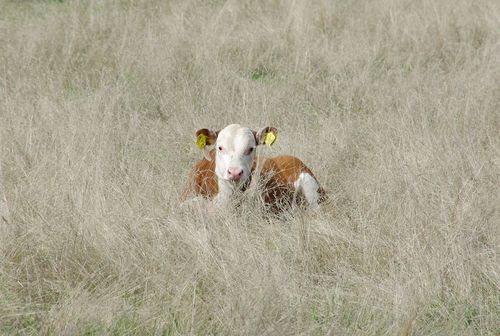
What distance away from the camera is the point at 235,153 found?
4.05m

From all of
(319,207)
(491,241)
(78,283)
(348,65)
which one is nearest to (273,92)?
(348,65)

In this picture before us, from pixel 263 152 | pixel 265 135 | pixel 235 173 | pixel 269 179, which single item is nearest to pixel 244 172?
pixel 235 173

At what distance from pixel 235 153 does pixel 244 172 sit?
0.10 m

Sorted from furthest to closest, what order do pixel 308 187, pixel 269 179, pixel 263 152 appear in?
1. pixel 263 152
2. pixel 308 187
3. pixel 269 179

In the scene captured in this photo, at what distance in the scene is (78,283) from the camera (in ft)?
10.8

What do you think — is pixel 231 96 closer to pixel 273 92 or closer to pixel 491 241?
pixel 273 92

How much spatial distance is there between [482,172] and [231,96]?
2163mm

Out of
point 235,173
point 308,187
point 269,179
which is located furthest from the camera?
point 308,187

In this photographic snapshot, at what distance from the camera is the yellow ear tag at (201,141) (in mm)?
4215

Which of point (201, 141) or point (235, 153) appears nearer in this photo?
point (235, 153)

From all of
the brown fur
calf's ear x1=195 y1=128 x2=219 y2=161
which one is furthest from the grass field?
calf's ear x1=195 y1=128 x2=219 y2=161

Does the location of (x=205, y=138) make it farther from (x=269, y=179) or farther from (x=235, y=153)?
(x=269, y=179)

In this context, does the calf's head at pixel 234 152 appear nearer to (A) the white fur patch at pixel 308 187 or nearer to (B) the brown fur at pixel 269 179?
(B) the brown fur at pixel 269 179

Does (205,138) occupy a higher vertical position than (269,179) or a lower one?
higher
